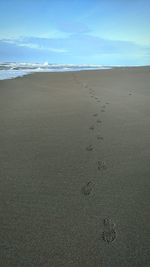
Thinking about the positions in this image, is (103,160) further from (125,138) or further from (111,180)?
(125,138)

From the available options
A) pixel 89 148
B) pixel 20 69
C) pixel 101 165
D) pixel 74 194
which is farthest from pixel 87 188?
pixel 20 69

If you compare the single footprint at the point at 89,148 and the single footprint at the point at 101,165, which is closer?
the single footprint at the point at 101,165

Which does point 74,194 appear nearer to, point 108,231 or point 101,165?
point 108,231

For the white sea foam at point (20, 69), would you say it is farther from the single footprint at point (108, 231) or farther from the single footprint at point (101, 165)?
the single footprint at point (108, 231)

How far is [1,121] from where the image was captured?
20.6 ft

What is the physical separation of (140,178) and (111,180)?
0.36 m

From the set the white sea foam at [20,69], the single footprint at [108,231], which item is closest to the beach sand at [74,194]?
the single footprint at [108,231]

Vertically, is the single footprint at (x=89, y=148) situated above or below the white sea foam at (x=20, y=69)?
above

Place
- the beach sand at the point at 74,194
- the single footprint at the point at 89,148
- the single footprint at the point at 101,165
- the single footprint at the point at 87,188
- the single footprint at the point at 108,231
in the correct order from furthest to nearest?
the single footprint at the point at 89,148
the single footprint at the point at 101,165
the single footprint at the point at 87,188
the single footprint at the point at 108,231
the beach sand at the point at 74,194

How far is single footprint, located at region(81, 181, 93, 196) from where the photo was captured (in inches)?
124

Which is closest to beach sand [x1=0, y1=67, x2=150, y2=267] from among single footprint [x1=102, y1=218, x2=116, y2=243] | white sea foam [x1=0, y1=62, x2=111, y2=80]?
single footprint [x1=102, y1=218, x2=116, y2=243]

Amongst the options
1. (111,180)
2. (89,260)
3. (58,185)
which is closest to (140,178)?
(111,180)

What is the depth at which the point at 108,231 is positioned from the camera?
98.3 inches

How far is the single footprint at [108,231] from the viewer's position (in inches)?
94.5
